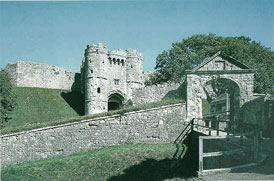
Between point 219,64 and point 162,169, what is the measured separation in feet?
30.7

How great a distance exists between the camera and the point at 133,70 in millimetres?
31375

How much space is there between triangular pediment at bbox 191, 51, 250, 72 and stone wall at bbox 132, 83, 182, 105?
6087 mm

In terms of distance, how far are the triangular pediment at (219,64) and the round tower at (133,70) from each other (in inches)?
590

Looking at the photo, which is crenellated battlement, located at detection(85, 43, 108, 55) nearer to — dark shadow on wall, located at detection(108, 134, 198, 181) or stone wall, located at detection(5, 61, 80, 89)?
stone wall, located at detection(5, 61, 80, 89)

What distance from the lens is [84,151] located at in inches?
605

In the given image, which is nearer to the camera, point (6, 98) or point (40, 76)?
point (6, 98)

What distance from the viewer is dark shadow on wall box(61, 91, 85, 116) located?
29078 mm

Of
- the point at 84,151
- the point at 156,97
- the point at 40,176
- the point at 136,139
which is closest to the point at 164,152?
the point at 136,139

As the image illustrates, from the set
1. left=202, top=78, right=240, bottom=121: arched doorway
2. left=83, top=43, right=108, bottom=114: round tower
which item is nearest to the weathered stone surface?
left=83, top=43, right=108, bottom=114: round tower

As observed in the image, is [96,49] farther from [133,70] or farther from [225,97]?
[225,97]

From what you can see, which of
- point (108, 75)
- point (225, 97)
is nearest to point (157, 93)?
point (225, 97)

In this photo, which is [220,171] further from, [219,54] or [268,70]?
[268,70]

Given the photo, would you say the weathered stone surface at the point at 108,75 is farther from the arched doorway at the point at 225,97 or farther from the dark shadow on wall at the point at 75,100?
the arched doorway at the point at 225,97

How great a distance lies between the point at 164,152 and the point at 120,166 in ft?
9.42
